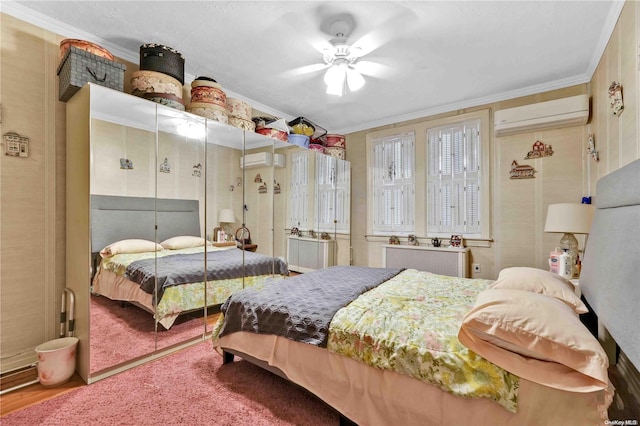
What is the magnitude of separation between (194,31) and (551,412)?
129 inches

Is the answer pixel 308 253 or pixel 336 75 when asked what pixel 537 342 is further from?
pixel 308 253

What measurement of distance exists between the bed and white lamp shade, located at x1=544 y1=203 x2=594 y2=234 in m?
0.50

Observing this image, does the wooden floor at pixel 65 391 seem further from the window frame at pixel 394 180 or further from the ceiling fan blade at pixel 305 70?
the ceiling fan blade at pixel 305 70

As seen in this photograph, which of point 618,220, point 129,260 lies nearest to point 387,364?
point 618,220

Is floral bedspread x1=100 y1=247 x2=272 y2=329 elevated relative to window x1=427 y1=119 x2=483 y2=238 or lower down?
lower down

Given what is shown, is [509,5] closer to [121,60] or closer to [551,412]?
[551,412]

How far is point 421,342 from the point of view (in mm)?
1398

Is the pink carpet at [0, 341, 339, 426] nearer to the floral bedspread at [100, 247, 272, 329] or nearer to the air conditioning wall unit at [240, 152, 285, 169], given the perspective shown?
the floral bedspread at [100, 247, 272, 329]

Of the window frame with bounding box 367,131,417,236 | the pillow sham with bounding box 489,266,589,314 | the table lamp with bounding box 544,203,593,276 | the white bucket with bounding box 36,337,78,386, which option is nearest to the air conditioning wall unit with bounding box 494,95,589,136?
the table lamp with bounding box 544,203,593,276

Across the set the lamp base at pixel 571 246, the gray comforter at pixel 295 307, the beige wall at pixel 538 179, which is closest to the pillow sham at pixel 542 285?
the gray comforter at pixel 295 307

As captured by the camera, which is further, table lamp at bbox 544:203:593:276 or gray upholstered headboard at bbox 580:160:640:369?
table lamp at bbox 544:203:593:276

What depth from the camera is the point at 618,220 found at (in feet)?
5.39

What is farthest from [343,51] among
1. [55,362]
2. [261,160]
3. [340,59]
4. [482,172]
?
[55,362]

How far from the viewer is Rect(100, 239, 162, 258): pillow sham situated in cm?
216
